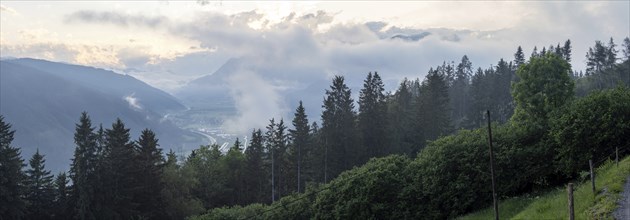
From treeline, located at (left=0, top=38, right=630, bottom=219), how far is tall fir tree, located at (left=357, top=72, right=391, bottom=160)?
193 millimetres

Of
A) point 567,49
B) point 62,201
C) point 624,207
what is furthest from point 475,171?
point 567,49

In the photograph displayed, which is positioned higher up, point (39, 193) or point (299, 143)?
point (299, 143)

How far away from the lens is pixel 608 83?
132 m

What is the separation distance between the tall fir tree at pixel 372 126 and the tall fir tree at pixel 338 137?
1581mm

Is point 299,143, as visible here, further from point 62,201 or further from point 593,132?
point 593,132

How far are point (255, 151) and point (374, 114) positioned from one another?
933 inches

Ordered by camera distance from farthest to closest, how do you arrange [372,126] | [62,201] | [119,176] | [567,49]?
[567,49] → [372,126] → [119,176] → [62,201]

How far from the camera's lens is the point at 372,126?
87188 mm

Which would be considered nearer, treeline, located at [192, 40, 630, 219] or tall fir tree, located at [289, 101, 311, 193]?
treeline, located at [192, 40, 630, 219]

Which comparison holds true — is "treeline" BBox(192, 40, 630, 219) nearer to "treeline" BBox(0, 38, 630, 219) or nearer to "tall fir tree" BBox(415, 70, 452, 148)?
"treeline" BBox(0, 38, 630, 219)

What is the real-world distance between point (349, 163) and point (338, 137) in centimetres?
520

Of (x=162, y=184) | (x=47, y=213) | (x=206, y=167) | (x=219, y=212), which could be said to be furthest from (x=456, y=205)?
(x=206, y=167)

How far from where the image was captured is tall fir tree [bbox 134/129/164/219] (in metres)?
66.8

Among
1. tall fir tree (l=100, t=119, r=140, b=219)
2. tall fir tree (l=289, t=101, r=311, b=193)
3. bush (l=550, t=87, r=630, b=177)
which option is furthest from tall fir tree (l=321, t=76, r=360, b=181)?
bush (l=550, t=87, r=630, b=177)
